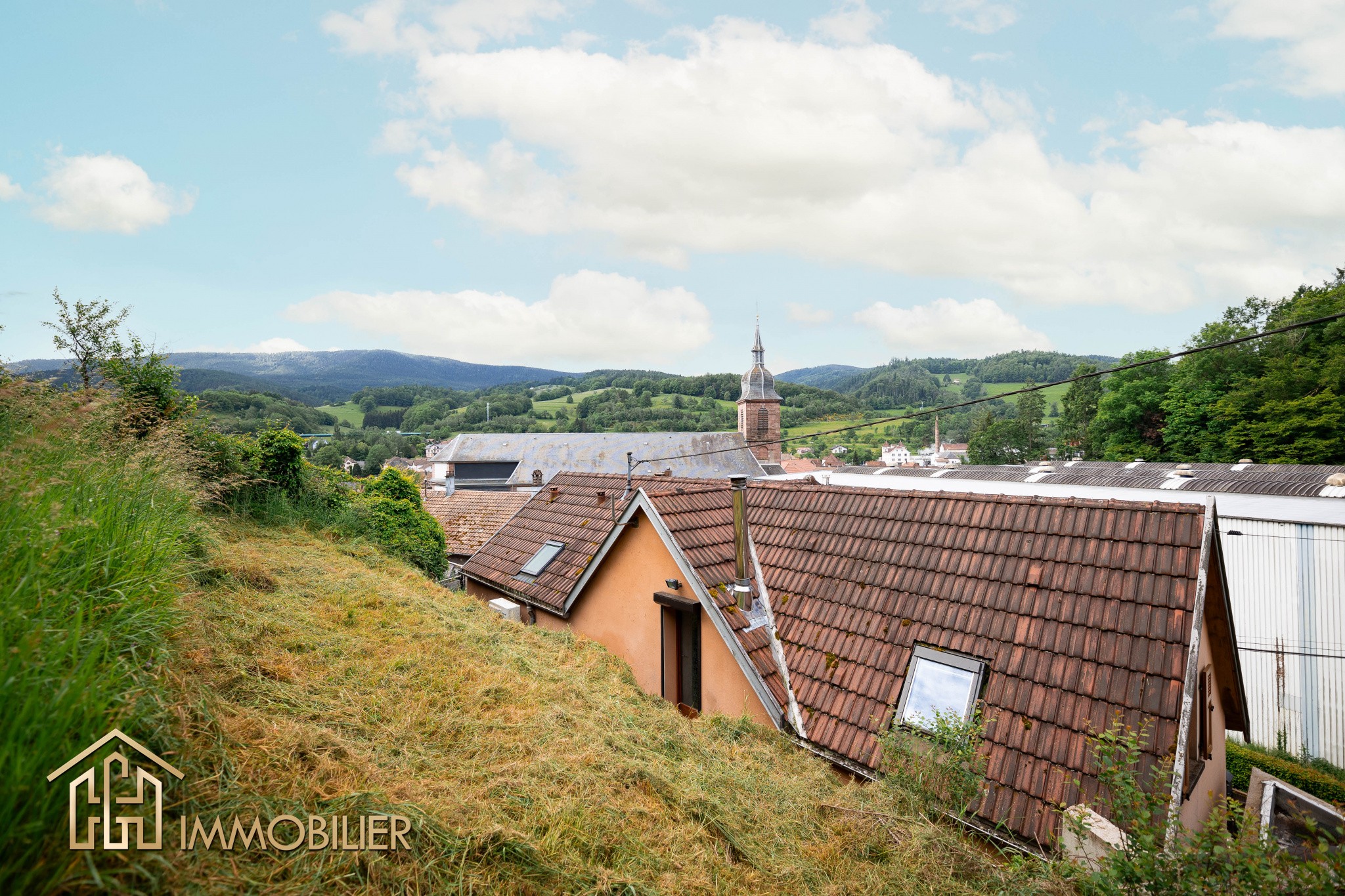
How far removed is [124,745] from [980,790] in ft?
17.0

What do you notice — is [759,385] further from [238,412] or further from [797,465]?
[238,412]

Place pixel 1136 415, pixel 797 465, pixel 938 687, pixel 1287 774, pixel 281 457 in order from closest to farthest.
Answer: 1. pixel 938 687
2. pixel 281 457
3. pixel 1287 774
4. pixel 1136 415
5. pixel 797 465

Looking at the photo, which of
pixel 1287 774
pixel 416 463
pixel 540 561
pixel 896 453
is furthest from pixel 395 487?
pixel 896 453

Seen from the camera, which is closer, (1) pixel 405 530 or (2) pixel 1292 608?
(1) pixel 405 530

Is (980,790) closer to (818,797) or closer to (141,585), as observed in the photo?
(818,797)

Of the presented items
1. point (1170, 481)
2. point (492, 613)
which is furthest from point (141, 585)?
point (1170, 481)

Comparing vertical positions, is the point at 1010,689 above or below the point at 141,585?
below

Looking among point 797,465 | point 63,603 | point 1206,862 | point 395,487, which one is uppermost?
point 63,603

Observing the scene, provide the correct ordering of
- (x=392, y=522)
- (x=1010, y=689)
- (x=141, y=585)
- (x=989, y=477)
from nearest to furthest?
1. (x=141, y=585)
2. (x=1010, y=689)
3. (x=392, y=522)
4. (x=989, y=477)

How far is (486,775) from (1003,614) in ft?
16.0

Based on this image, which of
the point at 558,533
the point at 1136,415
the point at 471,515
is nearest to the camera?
the point at 558,533

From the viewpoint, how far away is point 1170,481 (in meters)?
20.4

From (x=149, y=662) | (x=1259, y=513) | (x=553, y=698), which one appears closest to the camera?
(x=149, y=662)

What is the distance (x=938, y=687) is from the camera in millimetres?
5531
